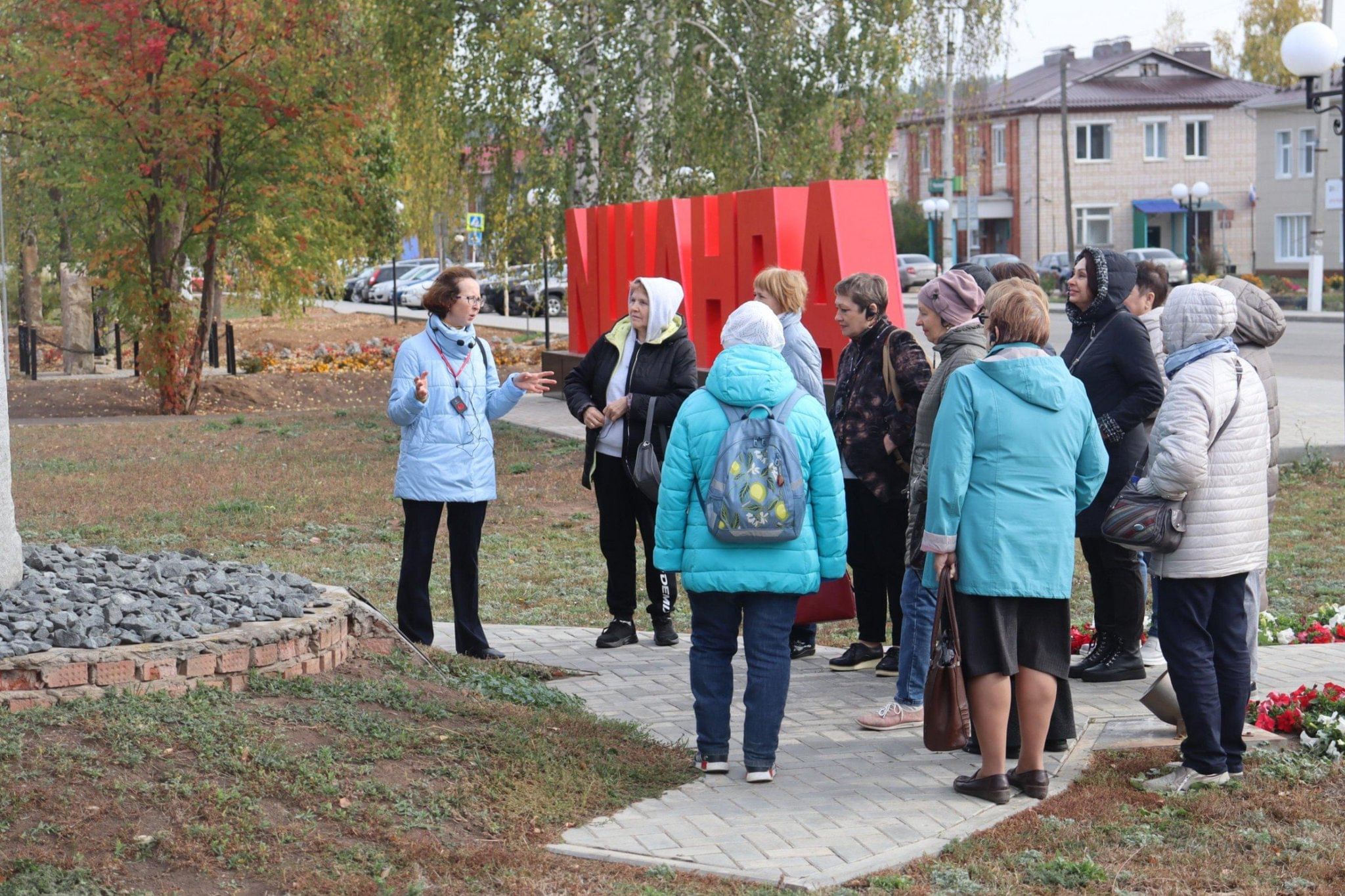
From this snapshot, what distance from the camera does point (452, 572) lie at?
265 inches

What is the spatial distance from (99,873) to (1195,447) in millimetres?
3476

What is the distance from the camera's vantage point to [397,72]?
22344 millimetres

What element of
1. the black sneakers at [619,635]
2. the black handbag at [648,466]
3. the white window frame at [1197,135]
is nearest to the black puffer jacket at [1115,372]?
the black handbag at [648,466]

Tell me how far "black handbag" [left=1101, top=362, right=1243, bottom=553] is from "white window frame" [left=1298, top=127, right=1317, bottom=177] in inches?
2252

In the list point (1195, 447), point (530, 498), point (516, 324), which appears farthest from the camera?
point (516, 324)

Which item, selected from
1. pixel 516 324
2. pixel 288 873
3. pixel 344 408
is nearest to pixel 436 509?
pixel 288 873

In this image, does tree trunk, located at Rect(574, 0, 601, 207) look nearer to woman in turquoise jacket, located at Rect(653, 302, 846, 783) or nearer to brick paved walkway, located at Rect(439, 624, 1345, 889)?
brick paved walkway, located at Rect(439, 624, 1345, 889)

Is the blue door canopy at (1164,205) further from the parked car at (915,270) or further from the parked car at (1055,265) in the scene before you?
the parked car at (915,270)

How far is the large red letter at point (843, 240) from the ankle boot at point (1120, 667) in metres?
5.33

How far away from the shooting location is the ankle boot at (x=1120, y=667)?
6.41 m

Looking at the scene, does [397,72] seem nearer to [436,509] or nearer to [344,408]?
[344,408]

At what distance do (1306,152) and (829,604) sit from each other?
5692 centimetres

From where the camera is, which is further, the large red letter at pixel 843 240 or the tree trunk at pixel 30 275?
the tree trunk at pixel 30 275

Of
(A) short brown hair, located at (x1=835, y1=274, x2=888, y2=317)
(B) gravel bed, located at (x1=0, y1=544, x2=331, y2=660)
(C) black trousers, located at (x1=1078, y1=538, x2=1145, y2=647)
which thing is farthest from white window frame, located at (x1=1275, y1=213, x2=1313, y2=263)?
(B) gravel bed, located at (x1=0, y1=544, x2=331, y2=660)
